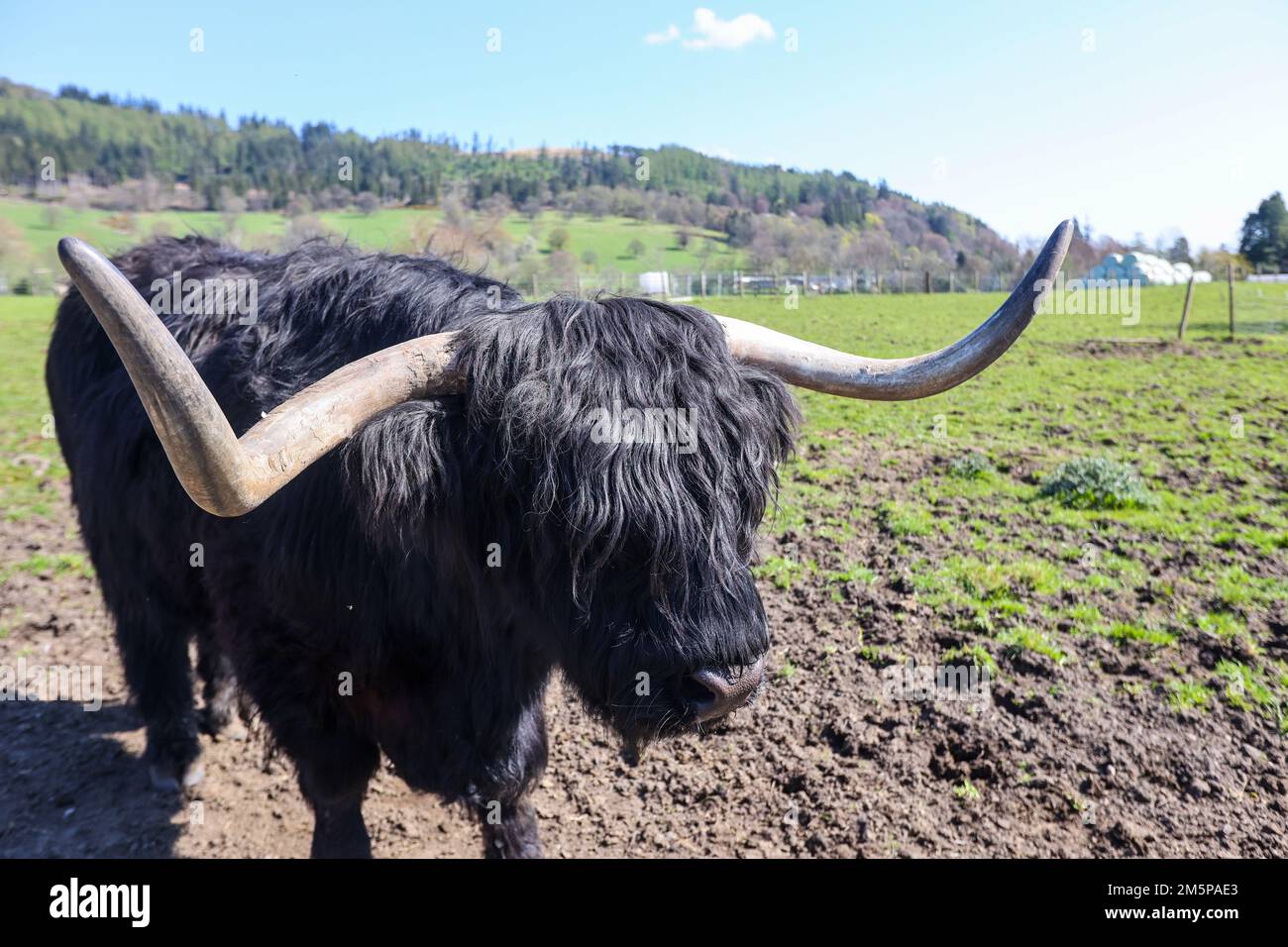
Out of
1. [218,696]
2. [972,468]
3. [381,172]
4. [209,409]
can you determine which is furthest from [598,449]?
[381,172]

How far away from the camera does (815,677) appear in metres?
4.90

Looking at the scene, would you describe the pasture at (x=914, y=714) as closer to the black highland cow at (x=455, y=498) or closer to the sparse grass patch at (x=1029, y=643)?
the sparse grass patch at (x=1029, y=643)

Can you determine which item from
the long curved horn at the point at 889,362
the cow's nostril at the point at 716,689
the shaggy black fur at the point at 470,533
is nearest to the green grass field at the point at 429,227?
the shaggy black fur at the point at 470,533

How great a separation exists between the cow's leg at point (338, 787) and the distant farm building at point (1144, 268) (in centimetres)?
8388

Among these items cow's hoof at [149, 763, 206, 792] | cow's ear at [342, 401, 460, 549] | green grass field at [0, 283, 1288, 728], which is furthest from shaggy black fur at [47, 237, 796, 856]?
green grass field at [0, 283, 1288, 728]

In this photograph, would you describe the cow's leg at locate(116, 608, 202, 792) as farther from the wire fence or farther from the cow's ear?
the wire fence

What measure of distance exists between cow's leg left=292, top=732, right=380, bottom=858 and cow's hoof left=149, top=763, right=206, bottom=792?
1484mm

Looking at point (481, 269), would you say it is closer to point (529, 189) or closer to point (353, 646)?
point (353, 646)

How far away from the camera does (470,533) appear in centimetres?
262

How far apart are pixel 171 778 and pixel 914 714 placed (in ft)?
14.6

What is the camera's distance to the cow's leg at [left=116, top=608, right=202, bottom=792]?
14.5 feet
